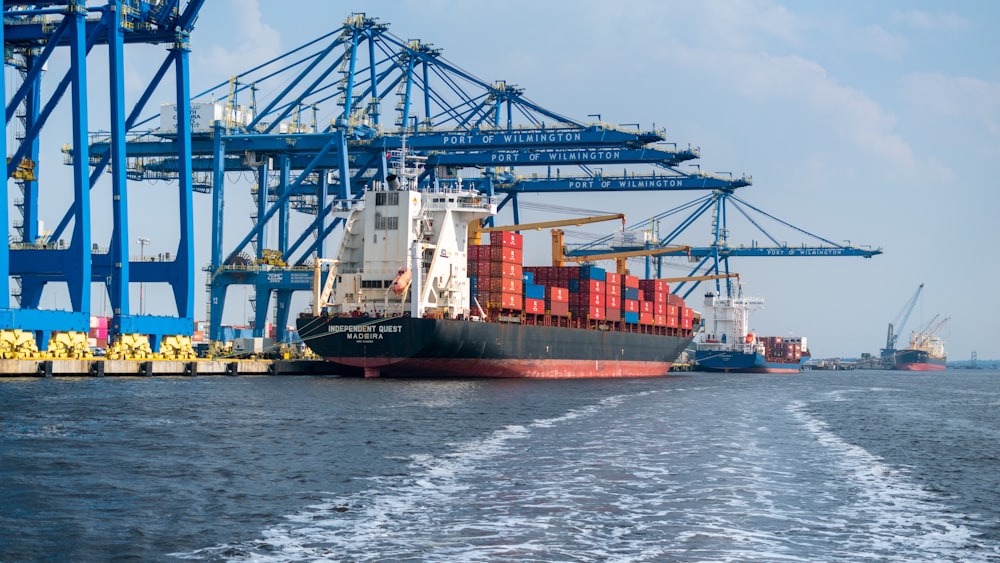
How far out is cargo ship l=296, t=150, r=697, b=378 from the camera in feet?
174

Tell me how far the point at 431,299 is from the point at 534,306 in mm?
8322

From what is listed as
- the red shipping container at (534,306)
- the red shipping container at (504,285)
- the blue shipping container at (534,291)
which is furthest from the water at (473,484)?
the blue shipping container at (534,291)

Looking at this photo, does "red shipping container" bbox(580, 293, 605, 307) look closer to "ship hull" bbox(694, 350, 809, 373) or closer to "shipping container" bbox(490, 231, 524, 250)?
"shipping container" bbox(490, 231, 524, 250)

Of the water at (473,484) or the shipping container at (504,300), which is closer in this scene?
the water at (473,484)

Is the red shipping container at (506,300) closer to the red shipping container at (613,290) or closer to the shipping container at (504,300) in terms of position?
the shipping container at (504,300)

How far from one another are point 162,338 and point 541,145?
942 inches

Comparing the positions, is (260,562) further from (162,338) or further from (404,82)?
(404,82)

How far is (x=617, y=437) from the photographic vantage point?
89.2ft

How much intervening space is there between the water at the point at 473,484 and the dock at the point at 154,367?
9763mm

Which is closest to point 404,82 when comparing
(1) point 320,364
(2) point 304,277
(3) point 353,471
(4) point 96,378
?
(2) point 304,277

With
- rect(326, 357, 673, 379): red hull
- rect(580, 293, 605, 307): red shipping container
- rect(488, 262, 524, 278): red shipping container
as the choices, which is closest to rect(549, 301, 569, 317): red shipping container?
rect(580, 293, 605, 307): red shipping container

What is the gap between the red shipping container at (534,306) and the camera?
6084 cm

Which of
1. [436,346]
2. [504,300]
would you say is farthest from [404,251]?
[504,300]

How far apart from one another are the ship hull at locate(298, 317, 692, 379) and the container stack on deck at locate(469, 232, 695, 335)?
1.53 meters
